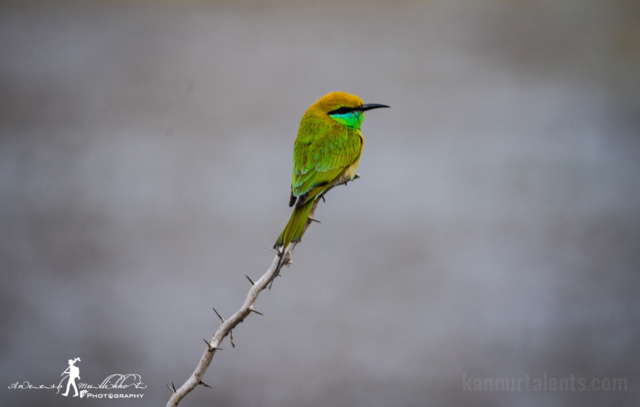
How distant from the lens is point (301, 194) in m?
1.25

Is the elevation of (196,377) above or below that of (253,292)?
below

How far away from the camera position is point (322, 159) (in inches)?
52.8

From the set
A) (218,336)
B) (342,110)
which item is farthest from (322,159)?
(218,336)

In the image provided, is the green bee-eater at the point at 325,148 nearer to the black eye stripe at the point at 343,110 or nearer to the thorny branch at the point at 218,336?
the black eye stripe at the point at 343,110

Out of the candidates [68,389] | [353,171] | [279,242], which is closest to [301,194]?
[279,242]

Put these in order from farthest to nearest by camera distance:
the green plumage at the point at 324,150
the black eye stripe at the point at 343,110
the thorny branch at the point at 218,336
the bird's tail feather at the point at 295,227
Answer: the black eye stripe at the point at 343,110
the green plumage at the point at 324,150
the bird's tail feather at the point at 295,227
the thorny branch at the point at 218,336

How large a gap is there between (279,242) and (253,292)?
17 centimetres

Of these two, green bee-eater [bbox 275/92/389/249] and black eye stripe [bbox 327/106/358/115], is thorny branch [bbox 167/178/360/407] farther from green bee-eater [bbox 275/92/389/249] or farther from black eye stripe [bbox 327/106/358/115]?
black eye stripe [bbox 327/106/358/115]

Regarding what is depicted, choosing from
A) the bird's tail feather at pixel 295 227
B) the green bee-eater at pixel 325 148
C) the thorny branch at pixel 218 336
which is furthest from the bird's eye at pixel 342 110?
the thorny branch at pixel 218 336

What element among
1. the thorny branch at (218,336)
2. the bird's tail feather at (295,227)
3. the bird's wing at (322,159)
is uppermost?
the bird's wing at (322,159)

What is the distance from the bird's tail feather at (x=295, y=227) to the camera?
1125 mm

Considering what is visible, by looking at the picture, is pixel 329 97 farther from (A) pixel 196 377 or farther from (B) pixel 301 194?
(A) pixel 196 377

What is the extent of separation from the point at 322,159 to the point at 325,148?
42mm

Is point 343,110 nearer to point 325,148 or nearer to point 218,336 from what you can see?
point 325,148
